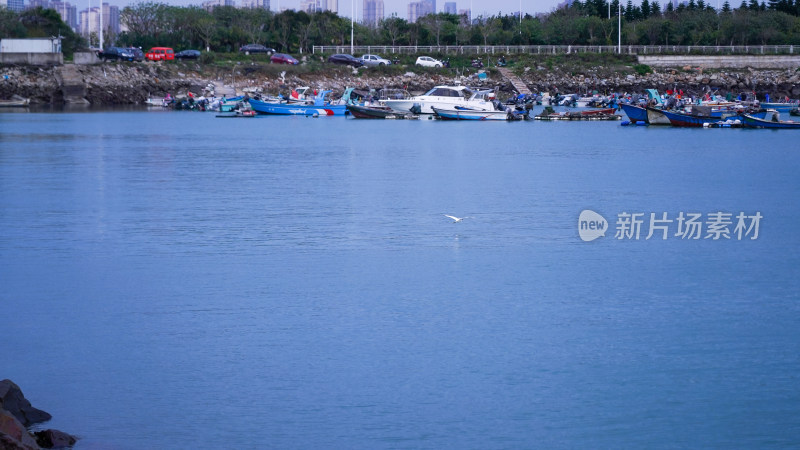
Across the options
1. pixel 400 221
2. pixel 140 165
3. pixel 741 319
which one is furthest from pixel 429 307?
pixel 140 165

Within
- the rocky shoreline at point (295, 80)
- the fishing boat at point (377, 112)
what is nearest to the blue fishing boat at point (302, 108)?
the fishing boat at point (377, 112)

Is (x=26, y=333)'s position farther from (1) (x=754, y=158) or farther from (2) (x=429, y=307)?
(1) (x=754, y=158)

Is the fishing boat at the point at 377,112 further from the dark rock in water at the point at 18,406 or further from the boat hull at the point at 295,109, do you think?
the dark rock in water at the point at 18,406

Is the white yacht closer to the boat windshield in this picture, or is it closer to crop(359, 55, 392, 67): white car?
the boat windshield

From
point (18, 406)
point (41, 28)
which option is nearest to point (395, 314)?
point (18, 406)

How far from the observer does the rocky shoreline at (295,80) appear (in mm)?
68562

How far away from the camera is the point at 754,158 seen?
30.8 m

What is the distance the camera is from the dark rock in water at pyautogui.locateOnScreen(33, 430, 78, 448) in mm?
7371

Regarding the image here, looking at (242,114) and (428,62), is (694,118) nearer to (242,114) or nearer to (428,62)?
(242,114)

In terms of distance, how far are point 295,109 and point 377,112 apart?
6.28m

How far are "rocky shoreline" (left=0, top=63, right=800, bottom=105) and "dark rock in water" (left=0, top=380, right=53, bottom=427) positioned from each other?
63.2m

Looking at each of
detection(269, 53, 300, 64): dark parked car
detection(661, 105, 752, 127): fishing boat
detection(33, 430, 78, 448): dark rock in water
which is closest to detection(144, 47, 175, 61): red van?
detection(269, 53, 300, 64): dark parked car

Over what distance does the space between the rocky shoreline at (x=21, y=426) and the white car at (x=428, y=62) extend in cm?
7323

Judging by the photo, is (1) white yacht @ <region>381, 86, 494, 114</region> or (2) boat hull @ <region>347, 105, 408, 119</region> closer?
(1) white yacht @ <region>381, 86, 494, 114</region>
